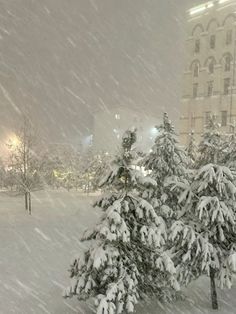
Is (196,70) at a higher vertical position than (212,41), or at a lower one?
lower

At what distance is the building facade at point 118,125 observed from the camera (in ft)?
294

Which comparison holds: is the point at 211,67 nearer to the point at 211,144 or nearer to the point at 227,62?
the point at 227,62

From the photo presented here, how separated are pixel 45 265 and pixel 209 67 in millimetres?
40654

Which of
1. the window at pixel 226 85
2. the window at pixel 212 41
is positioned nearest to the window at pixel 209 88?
the window at pixel 226 85

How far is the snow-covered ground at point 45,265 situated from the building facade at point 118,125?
160ft

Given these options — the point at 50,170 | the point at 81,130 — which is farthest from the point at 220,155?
the point at 81,130

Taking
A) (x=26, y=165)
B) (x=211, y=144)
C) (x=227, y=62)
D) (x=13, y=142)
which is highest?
(x=227, y=62)

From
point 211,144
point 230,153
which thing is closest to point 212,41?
point 230,153

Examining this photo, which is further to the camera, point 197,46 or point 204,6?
point 197,46

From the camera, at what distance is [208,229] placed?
1513 centimetres

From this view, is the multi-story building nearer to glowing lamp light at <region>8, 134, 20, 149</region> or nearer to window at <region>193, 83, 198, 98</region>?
window at <region>193, 83, 198, 98</region>

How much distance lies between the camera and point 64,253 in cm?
2423

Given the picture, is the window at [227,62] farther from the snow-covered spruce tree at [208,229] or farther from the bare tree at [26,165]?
the snow-covered spruce tree at [208,229]

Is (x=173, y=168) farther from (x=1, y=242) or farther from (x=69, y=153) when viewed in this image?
(x=69, y=153)
